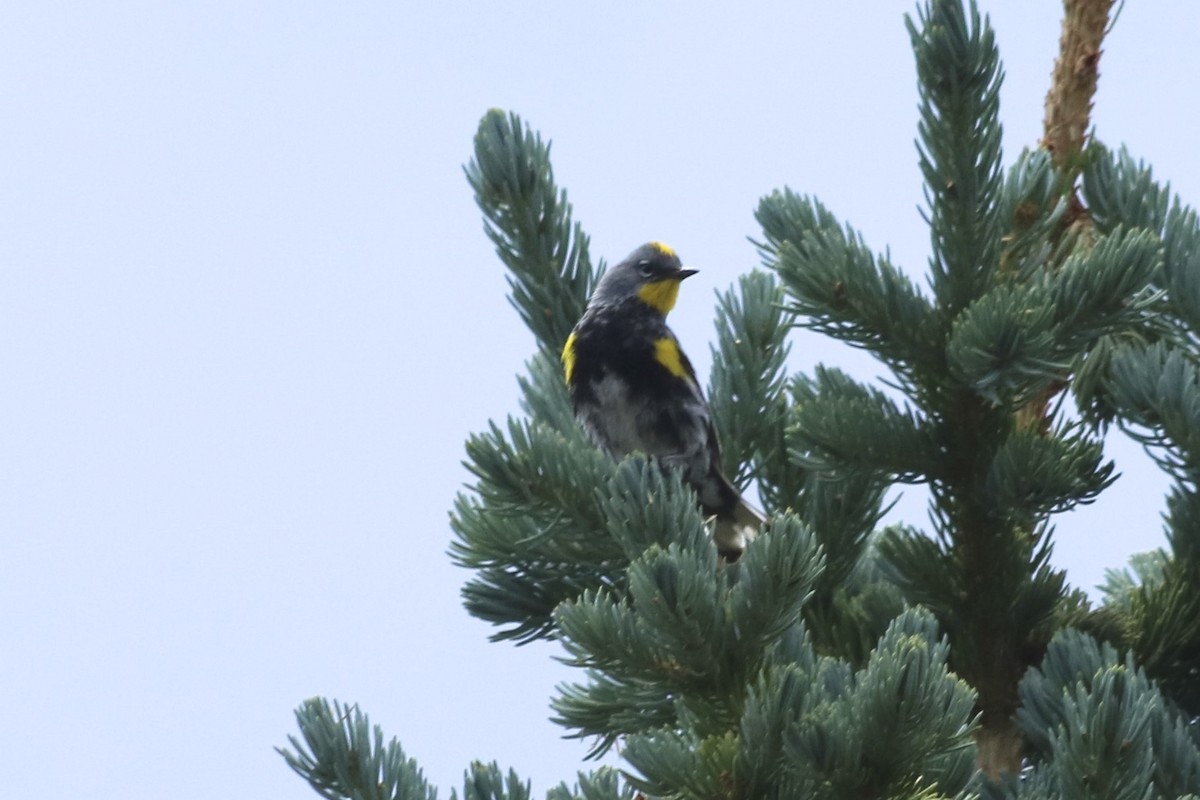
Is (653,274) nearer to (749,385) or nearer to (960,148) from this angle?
(749,385)

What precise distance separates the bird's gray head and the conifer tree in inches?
50.3

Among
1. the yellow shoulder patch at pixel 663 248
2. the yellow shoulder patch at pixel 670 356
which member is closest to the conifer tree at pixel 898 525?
the yellow shoulder patch at pixel 670 356

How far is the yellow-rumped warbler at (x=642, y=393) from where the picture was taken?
11.7 feet

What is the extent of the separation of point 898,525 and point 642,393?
4.17 feet

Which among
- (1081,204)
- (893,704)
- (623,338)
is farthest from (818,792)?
(623,338)

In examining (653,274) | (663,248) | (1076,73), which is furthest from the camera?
(663,248)

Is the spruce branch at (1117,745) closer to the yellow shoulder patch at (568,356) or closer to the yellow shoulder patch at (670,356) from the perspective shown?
the yellow shoulder patch at (568,356)

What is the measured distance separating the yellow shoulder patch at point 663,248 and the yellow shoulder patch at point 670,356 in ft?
2.12

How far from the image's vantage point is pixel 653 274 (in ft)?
16.5

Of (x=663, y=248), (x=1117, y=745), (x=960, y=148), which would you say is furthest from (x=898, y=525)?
(x=663, y=248)

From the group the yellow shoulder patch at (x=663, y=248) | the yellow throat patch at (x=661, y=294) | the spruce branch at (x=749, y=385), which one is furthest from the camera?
the yellow shoulder patch at (x=663, y=248)

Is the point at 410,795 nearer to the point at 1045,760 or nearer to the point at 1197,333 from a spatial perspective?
the point at 1045,760

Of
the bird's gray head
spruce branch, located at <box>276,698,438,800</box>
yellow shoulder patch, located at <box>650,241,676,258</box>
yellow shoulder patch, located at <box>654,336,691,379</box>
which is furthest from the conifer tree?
yellow shoulder patch, located at <box>650,241,676,258</box>

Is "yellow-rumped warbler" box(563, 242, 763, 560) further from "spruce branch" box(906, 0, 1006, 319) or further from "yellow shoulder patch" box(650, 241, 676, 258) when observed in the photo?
"spruce branch" box(906, 0, 1006, 319)
